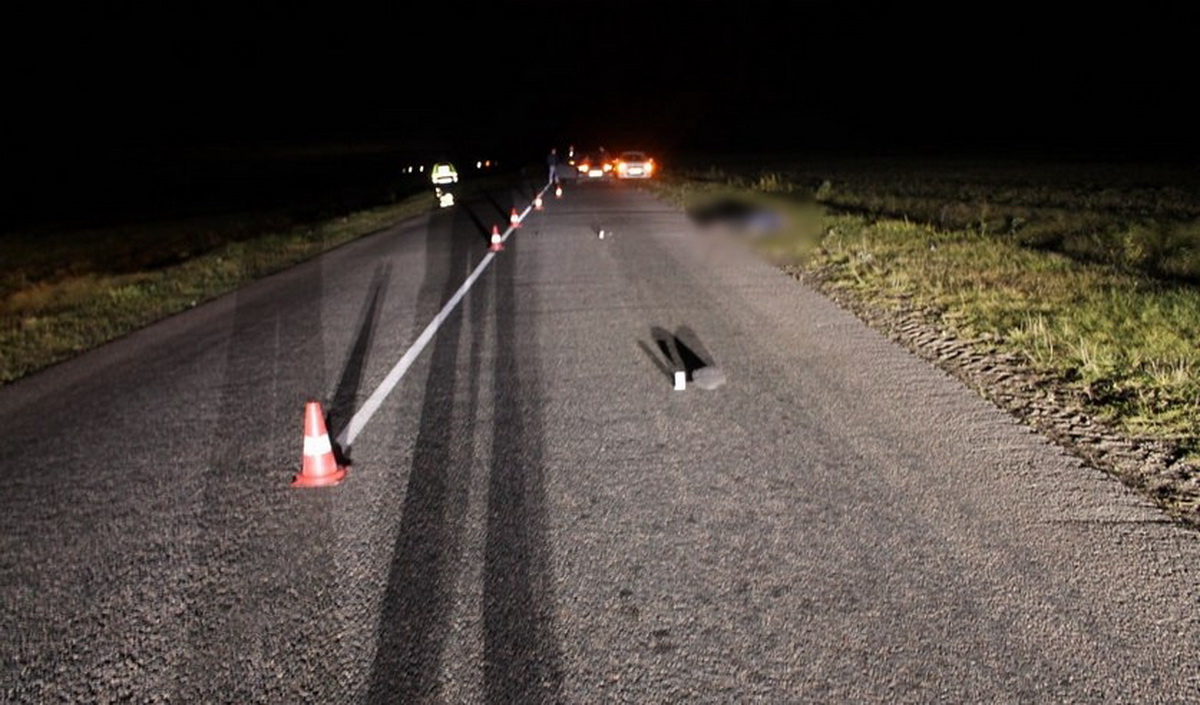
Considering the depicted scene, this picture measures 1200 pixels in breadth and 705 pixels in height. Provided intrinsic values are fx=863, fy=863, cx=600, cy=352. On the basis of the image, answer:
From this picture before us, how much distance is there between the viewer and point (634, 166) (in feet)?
148

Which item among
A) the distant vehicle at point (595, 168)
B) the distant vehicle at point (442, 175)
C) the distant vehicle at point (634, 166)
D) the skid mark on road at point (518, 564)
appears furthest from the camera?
the distant vehicle at point (595, 168)

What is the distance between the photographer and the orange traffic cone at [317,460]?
5.13 metres

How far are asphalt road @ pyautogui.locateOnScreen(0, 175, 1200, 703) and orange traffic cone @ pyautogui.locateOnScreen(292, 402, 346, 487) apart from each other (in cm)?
11

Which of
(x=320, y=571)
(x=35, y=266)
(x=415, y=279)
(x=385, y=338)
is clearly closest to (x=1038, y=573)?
(x=320, y=571)

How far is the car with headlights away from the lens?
148ft

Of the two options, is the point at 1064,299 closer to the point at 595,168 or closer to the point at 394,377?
the point at 394,377

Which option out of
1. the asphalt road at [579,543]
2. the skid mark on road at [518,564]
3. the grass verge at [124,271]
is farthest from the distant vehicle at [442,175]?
the skid mark on road at [518,564]

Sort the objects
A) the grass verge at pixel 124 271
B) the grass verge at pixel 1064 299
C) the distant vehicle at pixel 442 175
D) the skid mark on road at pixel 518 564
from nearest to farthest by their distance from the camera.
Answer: the skid mark on road at pixel 518 564 → the grass verge at pixel 1064 299 → the grass verge at pixel 124 271 → the distant vehicle at pixel 442 175

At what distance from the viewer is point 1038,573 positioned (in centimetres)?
393

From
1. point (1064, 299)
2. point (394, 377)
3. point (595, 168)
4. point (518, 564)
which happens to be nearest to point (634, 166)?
point (595, 168)

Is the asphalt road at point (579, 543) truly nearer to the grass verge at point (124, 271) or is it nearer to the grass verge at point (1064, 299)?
the grass verge at point (1064, 299)

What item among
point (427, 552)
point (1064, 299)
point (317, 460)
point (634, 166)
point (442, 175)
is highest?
point (634, 166)

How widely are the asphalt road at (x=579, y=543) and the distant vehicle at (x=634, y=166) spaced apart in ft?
124

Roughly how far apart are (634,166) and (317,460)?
41.3 meters
